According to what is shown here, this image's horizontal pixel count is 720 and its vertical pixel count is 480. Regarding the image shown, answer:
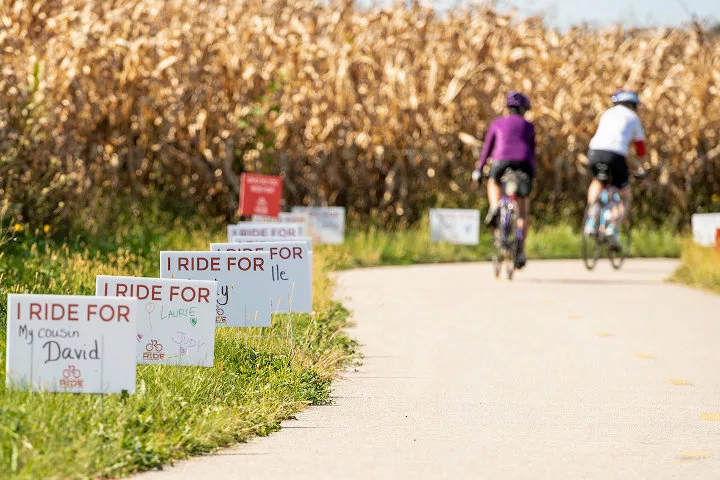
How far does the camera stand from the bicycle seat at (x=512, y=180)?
17891mm

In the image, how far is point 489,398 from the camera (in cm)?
941

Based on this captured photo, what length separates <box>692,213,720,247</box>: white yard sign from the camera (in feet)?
65.6

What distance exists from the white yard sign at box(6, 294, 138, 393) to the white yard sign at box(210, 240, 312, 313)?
10.4ft

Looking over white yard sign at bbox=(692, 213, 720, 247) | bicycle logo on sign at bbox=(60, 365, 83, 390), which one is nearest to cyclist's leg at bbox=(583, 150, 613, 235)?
white yard sign at bbox=(692, 213, 720, 247)

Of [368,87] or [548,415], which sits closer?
[548,415]

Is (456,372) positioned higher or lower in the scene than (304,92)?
lower

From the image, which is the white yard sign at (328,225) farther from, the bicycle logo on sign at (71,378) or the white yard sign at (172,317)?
the bicycle logo on sign at (71,378)

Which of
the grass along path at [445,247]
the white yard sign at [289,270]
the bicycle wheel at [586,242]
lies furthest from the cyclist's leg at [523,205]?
the white yard sign at [289,270]

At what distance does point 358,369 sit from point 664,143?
16116 millimetres

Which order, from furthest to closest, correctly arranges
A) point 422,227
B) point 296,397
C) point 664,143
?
1. point 664,143
2. point 422,227
3. point 296,397

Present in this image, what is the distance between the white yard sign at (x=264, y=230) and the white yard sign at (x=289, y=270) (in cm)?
298

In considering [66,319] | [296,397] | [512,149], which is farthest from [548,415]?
[512,149]

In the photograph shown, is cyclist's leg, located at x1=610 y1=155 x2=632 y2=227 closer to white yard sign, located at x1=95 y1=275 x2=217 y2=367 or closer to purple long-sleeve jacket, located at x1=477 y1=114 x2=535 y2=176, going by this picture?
purple long-sleeve jacket, located at x1=477 y1=114 x2=535 y2=176

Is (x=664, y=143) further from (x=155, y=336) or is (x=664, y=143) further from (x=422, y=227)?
(x=155, y=336)
